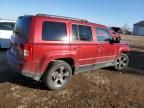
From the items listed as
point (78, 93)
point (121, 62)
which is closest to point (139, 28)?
point (121, 62)

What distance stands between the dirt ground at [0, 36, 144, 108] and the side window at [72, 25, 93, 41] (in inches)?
57.6

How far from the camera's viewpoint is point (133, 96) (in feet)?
19.8

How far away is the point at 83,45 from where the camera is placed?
6590 millimetres

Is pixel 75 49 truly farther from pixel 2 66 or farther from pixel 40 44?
pixel 2 66

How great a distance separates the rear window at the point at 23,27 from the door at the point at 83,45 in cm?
134

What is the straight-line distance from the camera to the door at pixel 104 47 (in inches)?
287

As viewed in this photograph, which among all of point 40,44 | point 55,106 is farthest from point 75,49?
point 55,106

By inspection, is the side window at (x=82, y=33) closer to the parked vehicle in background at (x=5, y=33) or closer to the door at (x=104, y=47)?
the door at (x=104, y=47)

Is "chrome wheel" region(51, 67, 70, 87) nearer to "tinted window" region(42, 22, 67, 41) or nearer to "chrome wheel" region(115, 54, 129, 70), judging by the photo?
"tinted window" region(42, 22, 67, 41)

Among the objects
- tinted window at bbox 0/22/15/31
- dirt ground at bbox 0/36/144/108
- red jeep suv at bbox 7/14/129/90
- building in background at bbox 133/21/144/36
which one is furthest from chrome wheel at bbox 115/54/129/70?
building in background at bbox 133/21/144/36

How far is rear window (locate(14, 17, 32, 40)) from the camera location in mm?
5602

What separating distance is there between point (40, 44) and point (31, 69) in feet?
2.26

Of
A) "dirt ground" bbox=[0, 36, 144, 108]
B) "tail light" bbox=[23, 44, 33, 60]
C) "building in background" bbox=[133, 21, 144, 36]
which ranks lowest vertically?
"dirt ground" bbox=[0, 36, 144, 108]

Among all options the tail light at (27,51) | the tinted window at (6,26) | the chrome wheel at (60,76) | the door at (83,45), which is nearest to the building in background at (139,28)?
the tinted window at (6,26)
